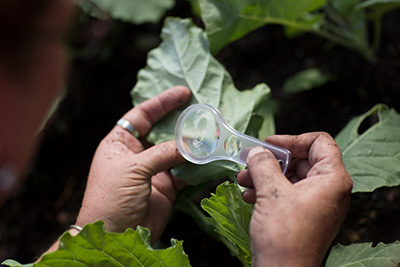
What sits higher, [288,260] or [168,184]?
[288,260]

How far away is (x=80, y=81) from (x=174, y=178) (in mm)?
927

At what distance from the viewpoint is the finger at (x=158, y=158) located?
39.6 inches

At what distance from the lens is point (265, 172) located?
0.73m

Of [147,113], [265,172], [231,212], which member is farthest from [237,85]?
[265,172]

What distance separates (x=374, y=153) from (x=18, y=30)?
941 millimetres

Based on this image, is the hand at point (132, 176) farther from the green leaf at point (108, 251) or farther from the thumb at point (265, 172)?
the thumb at point (265, 172)

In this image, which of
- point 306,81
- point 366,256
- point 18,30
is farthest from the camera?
point 306,81

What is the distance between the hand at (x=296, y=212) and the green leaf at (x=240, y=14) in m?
0.56

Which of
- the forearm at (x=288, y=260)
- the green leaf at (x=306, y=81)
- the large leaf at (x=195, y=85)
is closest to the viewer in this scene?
the forearm at (x=288, y=260)

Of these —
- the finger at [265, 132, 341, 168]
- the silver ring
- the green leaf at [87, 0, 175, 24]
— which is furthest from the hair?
the green leaf at [87, 0, 175, 24]

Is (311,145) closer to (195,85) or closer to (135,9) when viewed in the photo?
(195,85)

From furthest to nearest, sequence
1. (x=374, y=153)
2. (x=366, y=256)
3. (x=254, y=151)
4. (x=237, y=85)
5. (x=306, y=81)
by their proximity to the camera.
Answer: (x=237, y=85)
(x=306, y=81)
(x=374, y=153)
(x=366, y=256)
(x=254, y=151)

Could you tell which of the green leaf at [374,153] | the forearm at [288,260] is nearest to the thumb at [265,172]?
the forearm at [288,260]

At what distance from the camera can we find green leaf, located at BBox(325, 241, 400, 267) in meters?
0.89
